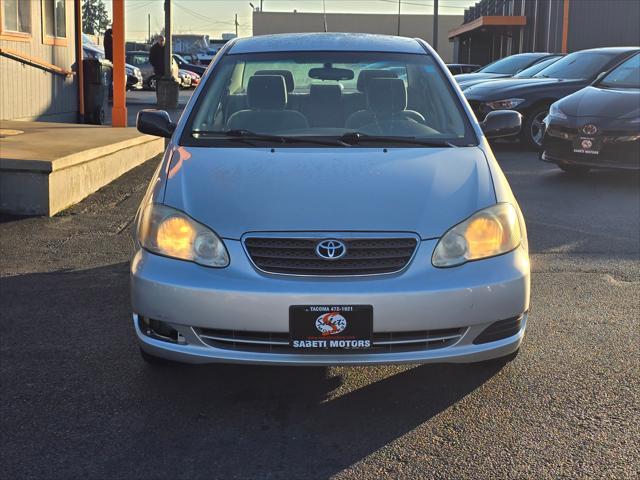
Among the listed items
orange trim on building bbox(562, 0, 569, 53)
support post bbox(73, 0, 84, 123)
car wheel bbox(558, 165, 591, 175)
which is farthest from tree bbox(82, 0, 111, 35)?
car wheel bbox(558, 165, 591, 175)

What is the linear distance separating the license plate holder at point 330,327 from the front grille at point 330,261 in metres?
0.17

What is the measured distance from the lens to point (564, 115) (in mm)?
9344

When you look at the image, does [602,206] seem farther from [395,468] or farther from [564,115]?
[395,468]

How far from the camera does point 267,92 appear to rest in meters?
4.71

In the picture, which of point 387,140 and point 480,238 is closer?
point 480,238

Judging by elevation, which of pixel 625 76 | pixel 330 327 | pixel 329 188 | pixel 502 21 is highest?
pixel 502 21

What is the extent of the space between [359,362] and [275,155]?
3.90ft

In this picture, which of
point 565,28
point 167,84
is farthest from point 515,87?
point 565,28

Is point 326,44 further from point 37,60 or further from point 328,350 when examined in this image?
point 37,60

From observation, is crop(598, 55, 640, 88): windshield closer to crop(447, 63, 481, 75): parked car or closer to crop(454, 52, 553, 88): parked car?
crop(454, 52, 553, 88): parked car

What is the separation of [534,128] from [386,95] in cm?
847

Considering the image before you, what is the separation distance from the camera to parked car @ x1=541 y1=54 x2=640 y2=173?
347 inches

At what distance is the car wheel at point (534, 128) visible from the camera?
12.3 meters

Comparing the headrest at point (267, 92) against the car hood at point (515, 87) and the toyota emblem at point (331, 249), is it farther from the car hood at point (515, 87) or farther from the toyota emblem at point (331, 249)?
the car hood at point (515, 87)
